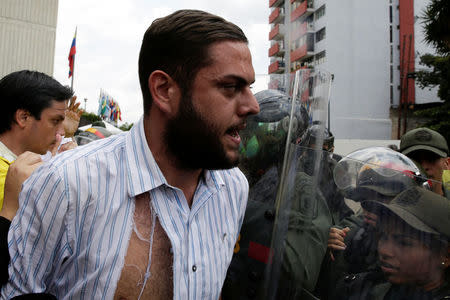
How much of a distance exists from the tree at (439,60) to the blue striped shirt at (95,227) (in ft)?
61.6

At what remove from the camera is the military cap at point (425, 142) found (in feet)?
10.8

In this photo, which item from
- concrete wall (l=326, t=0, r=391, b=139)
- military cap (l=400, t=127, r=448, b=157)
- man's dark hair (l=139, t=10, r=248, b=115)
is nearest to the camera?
man's dark hair (l=139, t=10, r=248, b=115)

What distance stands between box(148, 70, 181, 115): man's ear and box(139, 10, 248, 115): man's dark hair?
0.02 metres

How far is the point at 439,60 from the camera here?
23422 millimetres

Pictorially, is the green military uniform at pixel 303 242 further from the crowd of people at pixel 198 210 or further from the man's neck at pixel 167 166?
the man's neck at pixel 167 166

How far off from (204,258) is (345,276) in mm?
469

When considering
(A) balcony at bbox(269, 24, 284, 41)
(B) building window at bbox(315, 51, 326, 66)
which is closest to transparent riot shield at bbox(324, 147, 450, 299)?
(B) building window at bbox(315, 51, 326, 66)

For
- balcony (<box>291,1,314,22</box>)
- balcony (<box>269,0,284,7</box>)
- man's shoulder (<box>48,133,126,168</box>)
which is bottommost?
man's shoulder (<box>48,133,126,168</box>)

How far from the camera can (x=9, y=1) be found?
631 cm

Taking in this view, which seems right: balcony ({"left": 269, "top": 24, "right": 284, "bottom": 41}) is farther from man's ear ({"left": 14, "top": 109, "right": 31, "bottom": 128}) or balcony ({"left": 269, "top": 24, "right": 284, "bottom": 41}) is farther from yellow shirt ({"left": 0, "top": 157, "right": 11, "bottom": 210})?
yellow shirt ({"left": 0, "top": 157, "right": 11, "bottom": 210})

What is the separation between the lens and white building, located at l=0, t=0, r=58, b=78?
251 inches

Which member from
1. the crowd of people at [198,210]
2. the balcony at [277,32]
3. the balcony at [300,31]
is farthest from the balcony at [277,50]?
the crowd of people at [198,210]

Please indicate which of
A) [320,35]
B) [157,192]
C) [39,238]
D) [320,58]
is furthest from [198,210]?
[320,35]

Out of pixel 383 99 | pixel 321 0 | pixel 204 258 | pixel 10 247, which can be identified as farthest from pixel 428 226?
pixel 321 0
